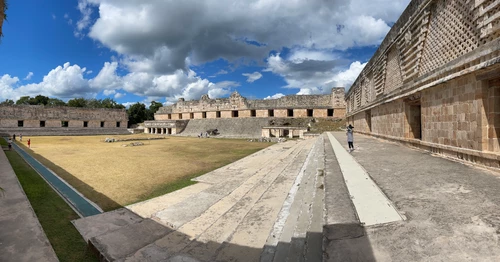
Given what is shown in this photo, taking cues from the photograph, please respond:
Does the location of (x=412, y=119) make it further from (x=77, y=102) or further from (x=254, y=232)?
(x=77, y=102)

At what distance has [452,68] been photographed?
13.8 feet

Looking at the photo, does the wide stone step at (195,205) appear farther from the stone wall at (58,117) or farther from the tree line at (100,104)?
the tree line at (100,104)

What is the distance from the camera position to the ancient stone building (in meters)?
3.51

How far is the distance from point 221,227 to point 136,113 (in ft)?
157

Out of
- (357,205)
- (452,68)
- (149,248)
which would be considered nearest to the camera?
(357,205)

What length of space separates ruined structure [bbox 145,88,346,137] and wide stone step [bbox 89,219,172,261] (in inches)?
750

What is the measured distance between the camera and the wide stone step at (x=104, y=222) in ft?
11.7

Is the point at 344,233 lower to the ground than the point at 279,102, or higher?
lower

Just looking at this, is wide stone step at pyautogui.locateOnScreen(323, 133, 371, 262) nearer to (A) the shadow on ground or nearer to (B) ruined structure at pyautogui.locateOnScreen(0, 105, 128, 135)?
(A) the shadow on ground

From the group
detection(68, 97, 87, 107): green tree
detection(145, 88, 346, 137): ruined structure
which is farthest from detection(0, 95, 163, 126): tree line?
detection(145, 88, 346, 137): ruined structure

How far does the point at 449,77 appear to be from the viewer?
4266 millimetres

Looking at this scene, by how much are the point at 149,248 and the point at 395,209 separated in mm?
2671

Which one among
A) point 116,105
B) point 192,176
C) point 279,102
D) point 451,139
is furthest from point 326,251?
point 116,105

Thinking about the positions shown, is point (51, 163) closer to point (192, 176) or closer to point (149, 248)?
point (192, 176)
